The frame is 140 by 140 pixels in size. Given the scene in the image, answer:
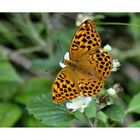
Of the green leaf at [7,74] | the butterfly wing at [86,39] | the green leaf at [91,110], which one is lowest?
the green leaf at [7,74]

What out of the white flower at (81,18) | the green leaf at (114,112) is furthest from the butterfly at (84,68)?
the white flower at (81,18)

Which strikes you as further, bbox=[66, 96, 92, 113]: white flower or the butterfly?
bbox=[66, 96, 92, 113]: white flower

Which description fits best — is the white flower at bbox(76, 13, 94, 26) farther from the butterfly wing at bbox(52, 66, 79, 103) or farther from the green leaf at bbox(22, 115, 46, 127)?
the butterfly wing at bbox(52, 66, 79, 103)

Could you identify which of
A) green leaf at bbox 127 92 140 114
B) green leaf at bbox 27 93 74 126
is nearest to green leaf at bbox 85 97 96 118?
green leaf at bbox 27 93 74 126

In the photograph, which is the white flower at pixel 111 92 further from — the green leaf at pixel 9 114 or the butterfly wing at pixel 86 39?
the green leaf at pixel 9 114

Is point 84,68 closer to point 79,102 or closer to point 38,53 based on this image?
point 79,102

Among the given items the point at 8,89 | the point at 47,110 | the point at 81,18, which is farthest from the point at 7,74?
the point at 47,110

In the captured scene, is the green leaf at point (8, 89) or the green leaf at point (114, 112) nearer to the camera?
the green leaf at point (114, 112)

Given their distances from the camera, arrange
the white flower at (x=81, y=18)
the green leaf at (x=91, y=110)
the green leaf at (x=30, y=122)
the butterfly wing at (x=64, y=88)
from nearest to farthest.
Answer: the butterfly wing at (x=64, y=88)
the green leaf at (x=91, y=110)
the white flower at (x=81, y=18)
the green leaf at (x=30, y=122)
